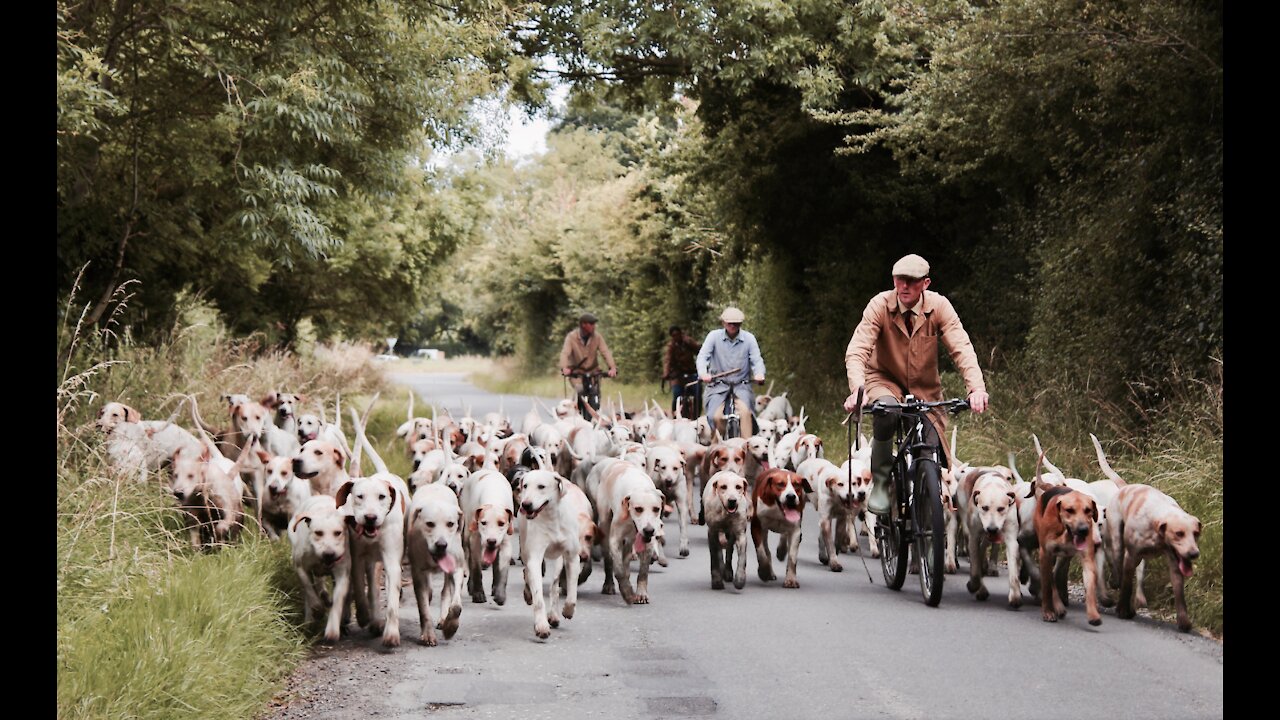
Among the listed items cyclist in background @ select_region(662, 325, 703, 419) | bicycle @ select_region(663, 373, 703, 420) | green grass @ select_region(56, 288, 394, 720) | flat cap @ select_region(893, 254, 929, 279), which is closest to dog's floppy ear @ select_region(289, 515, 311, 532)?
green grass @ select_region(56, 288, 394, 720)

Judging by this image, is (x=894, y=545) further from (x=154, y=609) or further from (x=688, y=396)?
Answer: (x=688, y=396)

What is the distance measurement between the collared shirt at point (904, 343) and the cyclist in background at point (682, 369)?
1123 centimetres

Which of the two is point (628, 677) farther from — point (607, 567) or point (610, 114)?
point (610, 114)

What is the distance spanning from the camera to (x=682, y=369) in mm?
21953

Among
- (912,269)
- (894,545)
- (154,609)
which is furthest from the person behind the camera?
(894,545)

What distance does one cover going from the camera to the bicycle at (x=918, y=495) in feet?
28.7

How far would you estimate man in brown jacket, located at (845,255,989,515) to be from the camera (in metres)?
9.16

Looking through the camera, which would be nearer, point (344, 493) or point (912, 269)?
point (344, 493)

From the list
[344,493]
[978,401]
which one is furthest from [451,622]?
[978,401]

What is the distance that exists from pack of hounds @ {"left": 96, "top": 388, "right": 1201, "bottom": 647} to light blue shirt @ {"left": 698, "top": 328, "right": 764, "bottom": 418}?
258 centimetres

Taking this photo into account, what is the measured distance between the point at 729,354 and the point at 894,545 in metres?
5.60

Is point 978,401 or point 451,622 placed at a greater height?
point 978,401

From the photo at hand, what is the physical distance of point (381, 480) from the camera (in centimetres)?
780

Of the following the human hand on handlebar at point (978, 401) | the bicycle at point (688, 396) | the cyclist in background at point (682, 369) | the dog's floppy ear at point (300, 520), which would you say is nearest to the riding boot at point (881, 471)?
the human hand on handlebar at point (978, 401)
